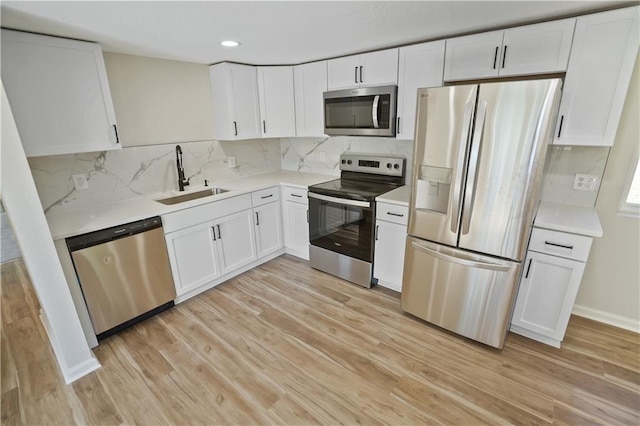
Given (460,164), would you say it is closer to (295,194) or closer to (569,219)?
(569,219)

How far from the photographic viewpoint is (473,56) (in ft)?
7.30

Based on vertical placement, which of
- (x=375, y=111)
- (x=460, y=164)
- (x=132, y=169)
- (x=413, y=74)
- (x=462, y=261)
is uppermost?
(x=413, y=74)

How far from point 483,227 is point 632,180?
1.25 metres

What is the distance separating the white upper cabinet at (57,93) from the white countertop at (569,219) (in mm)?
3267

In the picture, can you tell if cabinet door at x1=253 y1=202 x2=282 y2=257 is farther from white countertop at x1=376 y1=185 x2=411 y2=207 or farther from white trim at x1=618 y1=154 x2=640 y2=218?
white trim at x1=618 y1=154 x2=640 y2=218

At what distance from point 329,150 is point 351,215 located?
1.13 m

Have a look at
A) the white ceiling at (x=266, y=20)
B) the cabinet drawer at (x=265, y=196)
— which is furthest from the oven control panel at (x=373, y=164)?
the white ceiling at (x=266, y=20)

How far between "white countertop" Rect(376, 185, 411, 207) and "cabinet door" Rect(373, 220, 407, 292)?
8.0 inches

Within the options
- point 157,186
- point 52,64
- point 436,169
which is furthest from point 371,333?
point 52,64

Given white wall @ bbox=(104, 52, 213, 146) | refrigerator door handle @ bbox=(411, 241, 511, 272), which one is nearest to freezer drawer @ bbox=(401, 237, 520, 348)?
refrigerator door handle @ bbox=(411, 241, 511, 272)

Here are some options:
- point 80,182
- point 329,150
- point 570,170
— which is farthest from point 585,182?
point 80,182

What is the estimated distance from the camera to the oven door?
2.71m

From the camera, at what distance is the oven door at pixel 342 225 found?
2707mm

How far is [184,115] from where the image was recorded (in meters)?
3.07
